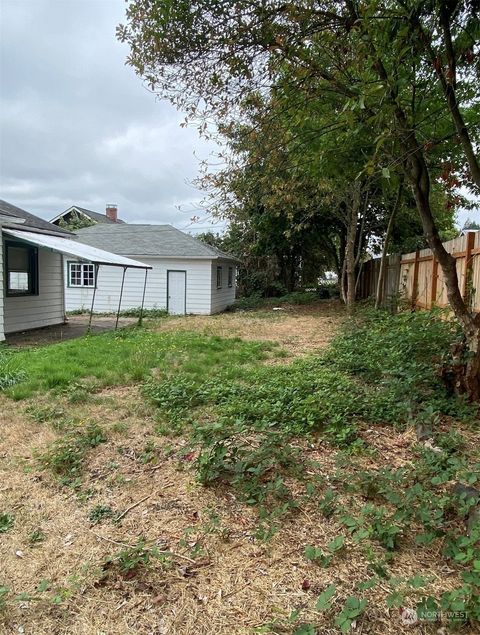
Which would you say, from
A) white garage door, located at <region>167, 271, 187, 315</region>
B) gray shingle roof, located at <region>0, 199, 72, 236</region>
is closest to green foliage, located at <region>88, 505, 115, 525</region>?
gray shingle roof, located at <region>0, 199, 72, 236</region>

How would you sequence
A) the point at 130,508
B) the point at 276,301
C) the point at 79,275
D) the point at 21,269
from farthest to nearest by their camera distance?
the point at 276,301
the point at 79,275
the point at 21,269
the point at 130,508

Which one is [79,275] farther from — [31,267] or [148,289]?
[31,267]

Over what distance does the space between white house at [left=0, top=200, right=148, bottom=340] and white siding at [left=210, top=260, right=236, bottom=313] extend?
5.68 m

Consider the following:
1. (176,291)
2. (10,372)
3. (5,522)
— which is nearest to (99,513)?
(5,522)

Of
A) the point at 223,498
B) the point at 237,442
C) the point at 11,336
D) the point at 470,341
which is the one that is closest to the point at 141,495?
the point at 223,498

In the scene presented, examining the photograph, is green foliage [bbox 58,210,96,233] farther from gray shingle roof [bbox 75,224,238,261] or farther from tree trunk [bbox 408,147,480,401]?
tree trunk [bbox 408,147,480,401]

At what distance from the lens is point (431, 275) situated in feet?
24.6

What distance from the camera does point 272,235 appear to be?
1847 centimetres

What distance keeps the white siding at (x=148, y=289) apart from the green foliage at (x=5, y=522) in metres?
13.1

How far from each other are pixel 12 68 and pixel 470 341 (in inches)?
350

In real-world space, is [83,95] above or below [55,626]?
above

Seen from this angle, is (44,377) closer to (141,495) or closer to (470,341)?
(141,495)

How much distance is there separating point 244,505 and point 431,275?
20.8 feet

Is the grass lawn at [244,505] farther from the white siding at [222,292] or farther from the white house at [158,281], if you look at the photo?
the white siding at [222,292]
